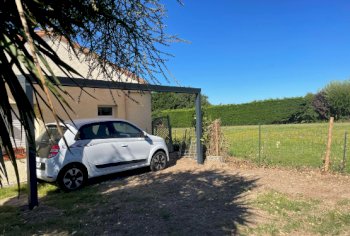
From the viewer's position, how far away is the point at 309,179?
830 cm

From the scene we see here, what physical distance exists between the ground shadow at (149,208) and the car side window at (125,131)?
47.4 inches

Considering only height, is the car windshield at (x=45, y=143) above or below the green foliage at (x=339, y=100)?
below

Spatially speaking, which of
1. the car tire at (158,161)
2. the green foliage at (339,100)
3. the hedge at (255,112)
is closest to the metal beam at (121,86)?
the car tire at (158,161)

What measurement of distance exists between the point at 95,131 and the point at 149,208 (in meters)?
3.11

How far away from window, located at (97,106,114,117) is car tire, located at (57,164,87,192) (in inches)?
280

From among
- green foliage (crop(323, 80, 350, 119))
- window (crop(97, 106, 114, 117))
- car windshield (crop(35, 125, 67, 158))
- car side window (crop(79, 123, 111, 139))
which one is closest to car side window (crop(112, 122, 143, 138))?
car side window (crop(79, 123, 111, 139))

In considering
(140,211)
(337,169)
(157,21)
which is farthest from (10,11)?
(337,169)

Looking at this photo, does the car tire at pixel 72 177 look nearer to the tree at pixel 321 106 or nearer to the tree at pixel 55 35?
the tree at pixel 55 35

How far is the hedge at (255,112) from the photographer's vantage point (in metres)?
39.4

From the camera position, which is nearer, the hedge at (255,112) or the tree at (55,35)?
the tree at (55,35)

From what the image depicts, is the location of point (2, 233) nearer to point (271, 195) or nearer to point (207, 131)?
point (271, 195)

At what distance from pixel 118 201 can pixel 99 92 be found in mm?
8646

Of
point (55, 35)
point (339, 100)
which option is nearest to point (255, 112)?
point (339, 100)

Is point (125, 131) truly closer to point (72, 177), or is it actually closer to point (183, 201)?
point (72, 177)
